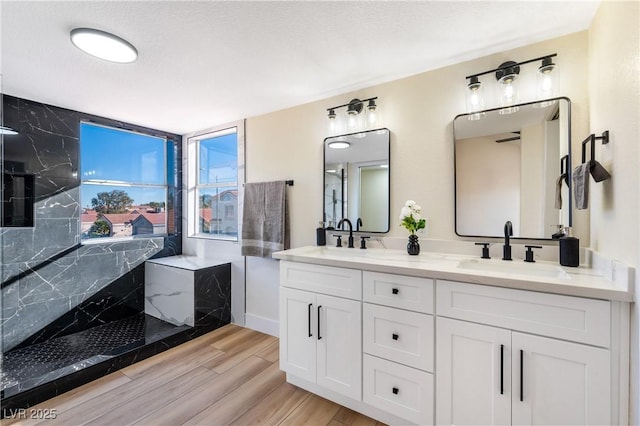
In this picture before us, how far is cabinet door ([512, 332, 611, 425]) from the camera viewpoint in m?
1.11

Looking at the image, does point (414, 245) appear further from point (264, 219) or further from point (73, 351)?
point (73, 351)

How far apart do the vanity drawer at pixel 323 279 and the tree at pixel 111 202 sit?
2.43 meters

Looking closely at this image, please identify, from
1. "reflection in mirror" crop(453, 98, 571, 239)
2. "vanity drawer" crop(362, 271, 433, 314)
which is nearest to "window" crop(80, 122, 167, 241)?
"vanity drawer" crop(362, 271, 433, 314)

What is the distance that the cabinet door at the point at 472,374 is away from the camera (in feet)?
4.21

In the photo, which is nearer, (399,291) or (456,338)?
(456,338)

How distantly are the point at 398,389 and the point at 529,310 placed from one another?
81 centimetres

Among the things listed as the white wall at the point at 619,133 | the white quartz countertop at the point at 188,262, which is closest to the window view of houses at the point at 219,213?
the white quartz countertop at the point at 188,262

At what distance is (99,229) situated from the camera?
306cm

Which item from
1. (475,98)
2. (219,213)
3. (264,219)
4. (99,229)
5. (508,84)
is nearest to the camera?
(508,84)

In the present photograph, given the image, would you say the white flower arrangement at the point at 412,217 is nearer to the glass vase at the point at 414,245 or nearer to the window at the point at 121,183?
the glass vase at the point at 414,245

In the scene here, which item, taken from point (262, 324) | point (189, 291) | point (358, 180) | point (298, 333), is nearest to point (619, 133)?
point (358, 180)

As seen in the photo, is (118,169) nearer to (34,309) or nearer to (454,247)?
(34,309)

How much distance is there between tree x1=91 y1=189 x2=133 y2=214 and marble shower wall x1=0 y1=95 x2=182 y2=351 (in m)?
0.21

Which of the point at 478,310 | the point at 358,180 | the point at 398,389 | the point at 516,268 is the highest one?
the point at 358,180
